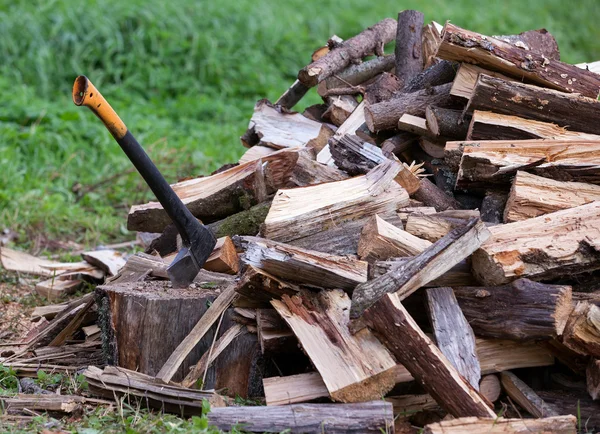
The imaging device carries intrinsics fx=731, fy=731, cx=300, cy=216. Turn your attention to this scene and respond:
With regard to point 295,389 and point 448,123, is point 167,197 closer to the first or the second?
point 295,389

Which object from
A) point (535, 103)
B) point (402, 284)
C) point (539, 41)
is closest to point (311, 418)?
point (402, 284)

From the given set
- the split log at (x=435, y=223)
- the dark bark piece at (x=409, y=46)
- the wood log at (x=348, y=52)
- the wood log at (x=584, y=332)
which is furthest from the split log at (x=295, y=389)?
the dark bark piece at (x=409, y=46)

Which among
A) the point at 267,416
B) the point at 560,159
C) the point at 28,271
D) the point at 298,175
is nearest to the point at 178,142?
the point at 28,271

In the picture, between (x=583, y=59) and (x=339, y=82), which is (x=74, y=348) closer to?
(x=339, y=82)

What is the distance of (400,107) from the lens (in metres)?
3.99

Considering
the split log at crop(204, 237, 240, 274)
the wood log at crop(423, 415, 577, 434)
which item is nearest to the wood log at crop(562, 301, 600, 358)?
the wood log at crop(423, 415, 577, 434)

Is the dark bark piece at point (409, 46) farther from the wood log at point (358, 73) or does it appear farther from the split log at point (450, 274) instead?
the split log at point (450, 274)

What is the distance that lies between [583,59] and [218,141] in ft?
22.6

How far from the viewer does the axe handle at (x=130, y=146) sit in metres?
2.74

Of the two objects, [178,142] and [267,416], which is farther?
[178,142]

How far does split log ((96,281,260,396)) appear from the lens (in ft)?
9.98

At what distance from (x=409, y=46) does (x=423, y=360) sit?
2.61 m

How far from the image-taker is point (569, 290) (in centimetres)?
277

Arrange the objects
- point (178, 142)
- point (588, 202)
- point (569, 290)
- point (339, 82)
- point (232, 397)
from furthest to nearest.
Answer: point (178, 142)
point (339, 82)
point (588, 202)
point (232, 397)
point (569, 290)
